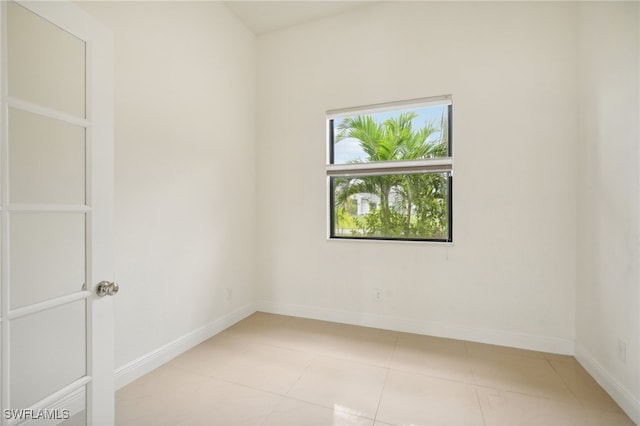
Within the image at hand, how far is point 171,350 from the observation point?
233 centimetres

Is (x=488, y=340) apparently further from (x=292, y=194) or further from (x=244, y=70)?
(x=244, y=70)

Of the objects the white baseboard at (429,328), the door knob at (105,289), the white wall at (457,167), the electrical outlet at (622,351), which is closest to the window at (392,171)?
the white wall at (457,167)

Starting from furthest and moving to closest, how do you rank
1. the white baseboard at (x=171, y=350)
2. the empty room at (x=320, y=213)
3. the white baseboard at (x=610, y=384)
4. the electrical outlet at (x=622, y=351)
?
1. the white baseboard at (x=171, y=350)
2. the electrical outlet at (x=622, y=351)
3. the white baseboard at (x=610, y=384)
4. the empty room at (x=320, y=213)

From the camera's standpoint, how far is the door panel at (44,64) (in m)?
1.10

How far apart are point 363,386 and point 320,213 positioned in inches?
67.9

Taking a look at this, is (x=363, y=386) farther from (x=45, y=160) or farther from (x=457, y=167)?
(x=45, y=160)

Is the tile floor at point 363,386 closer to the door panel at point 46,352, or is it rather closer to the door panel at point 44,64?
the door panel at point 46,352

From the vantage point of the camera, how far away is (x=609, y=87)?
1.91 meters

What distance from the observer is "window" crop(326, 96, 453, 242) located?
279 cm

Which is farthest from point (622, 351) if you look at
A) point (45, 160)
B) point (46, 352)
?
point (45, 160)

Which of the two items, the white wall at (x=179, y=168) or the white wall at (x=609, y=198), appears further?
the white wall at (x=179, y=168)

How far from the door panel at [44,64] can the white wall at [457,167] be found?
2.14m

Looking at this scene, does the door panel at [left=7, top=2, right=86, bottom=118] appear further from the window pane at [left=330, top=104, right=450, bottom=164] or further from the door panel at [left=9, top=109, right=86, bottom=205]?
the window pane at [left=330, top=104, right=450, bottom=164]

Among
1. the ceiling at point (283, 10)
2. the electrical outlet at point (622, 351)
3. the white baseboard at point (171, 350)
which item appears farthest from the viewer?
the ceiling at point (283, 10)
